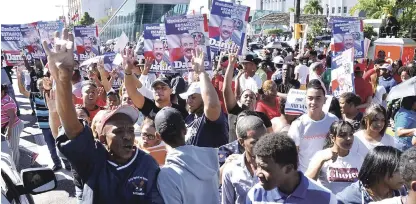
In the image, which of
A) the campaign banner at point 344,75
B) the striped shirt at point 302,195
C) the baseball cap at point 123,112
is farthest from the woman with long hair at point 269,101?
the striped shirt at point 302,195

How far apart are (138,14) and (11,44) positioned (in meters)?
48.2

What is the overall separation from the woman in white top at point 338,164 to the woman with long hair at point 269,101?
2.07 metres

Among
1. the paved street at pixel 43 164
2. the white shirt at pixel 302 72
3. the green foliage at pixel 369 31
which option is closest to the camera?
the paved street at pixel 43 164

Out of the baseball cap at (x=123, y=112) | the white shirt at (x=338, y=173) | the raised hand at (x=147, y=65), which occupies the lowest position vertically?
the white shirt at (x=338, y=173)

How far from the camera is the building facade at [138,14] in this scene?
5928 cm

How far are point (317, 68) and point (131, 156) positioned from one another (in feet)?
21.6

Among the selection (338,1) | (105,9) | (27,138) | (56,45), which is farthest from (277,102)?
(105,9)

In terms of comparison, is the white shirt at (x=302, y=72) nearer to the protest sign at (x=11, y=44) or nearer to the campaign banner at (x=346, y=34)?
the campaign banner at (x=346, y=34)

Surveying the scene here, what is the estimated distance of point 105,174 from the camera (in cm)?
261

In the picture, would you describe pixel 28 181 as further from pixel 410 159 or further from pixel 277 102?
pixel 277 102

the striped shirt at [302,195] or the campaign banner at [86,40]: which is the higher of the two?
the campaign banner at [86,40]

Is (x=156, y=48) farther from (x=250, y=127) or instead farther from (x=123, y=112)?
(x=123, y=112)

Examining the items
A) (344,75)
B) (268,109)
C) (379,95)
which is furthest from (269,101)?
(379,95)

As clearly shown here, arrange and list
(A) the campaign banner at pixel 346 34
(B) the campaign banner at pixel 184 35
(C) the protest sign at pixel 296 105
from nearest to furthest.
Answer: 1. (C) the protest sign at pixel 296 105
2. (B) the campaign banner at pixel 184 35
3. (A) the campaign banner at pixel 346 34
